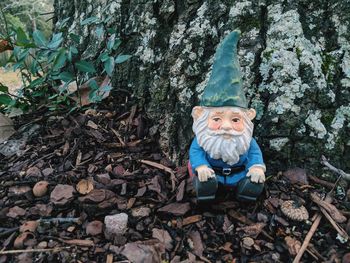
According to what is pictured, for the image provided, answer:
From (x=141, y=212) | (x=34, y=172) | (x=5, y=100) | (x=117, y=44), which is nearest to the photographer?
(x=141, y=212)

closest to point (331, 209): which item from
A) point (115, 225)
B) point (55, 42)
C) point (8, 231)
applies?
point (115, 225)

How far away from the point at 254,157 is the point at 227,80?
38cm

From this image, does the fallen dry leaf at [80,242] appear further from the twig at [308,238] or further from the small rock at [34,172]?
the twig at [308,238]

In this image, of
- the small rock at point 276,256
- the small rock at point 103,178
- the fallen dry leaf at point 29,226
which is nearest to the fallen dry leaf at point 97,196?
the small rock at point 103,178

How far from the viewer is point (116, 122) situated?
244 centimetres

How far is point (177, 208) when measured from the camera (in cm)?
184

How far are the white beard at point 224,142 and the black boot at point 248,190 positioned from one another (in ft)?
0.35

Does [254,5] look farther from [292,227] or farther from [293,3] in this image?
[292,227]

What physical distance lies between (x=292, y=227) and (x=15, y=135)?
174 centimetres

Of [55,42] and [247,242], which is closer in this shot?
[247,242]

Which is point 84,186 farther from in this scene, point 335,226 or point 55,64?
point 335,226

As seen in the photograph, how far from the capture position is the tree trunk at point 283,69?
1.95 metres

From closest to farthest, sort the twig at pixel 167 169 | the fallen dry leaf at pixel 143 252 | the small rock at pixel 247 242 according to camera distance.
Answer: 1. the fallen dry leaf at pixel 143 252
2. the small rock at pixel 247 242
3. the twig at pixel 167 169

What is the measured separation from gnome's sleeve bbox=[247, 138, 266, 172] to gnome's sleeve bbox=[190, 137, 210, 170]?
0.66 ft
